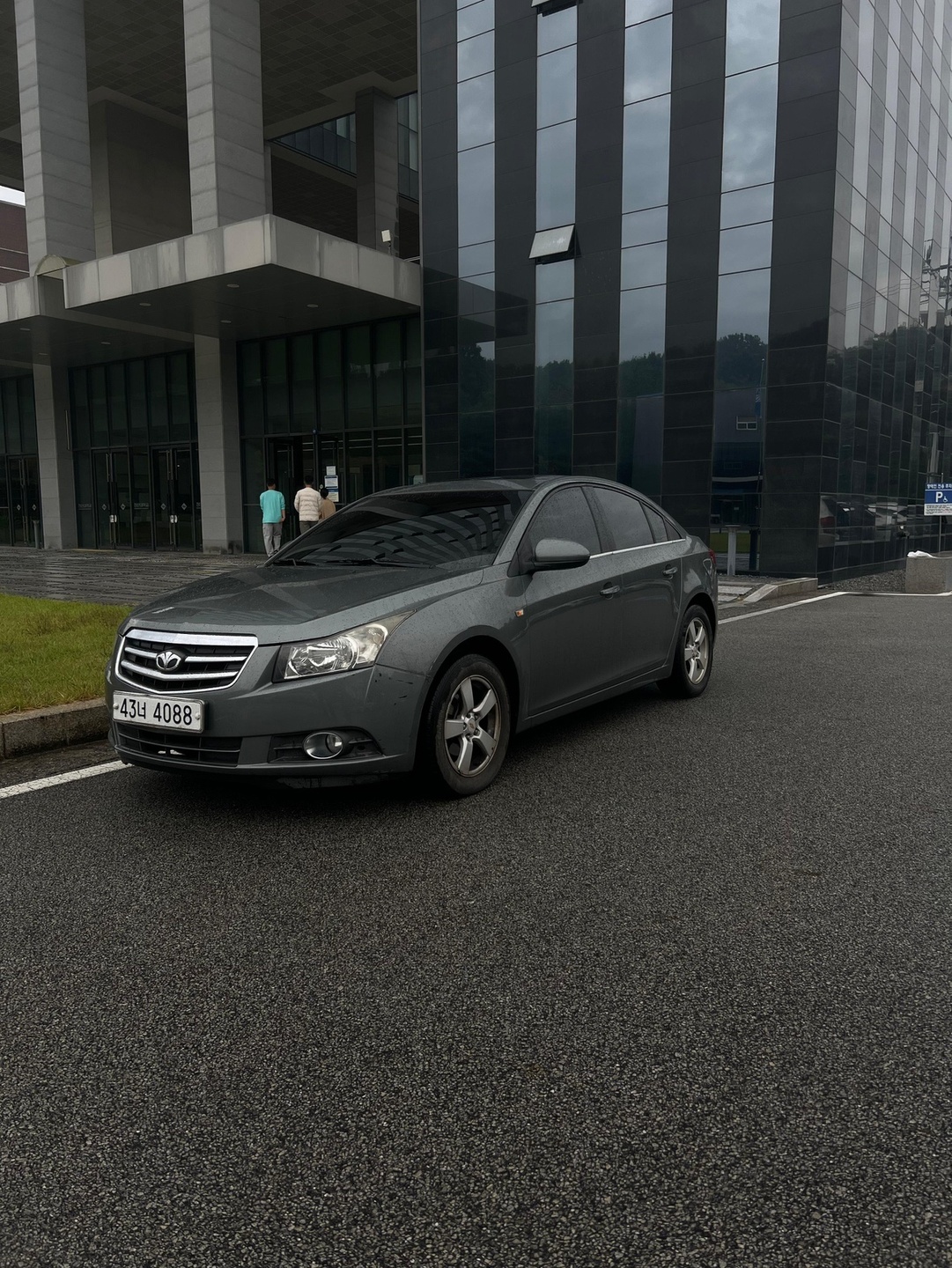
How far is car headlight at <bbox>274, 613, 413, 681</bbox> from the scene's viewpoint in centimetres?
420

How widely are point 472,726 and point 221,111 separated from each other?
19.7 metres

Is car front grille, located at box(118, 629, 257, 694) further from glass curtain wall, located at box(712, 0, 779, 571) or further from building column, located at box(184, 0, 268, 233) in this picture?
building column, located at box(184, 0, 268, 233)

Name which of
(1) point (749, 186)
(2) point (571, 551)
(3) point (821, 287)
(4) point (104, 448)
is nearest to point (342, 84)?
(4) point (104, 448)

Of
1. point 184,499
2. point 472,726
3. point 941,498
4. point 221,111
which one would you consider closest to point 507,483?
point 472,726

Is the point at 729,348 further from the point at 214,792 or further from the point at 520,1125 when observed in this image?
the point at 520,1125

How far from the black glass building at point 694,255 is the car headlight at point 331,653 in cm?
1539

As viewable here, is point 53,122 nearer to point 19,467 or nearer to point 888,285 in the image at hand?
point 19,467

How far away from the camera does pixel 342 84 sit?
2775cm

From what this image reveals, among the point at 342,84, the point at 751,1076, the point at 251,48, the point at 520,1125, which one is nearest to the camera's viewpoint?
the point at 520,1125

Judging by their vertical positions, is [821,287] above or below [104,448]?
above

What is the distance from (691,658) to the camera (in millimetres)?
7066

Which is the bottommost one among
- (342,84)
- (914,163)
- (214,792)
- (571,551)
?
(214,792)

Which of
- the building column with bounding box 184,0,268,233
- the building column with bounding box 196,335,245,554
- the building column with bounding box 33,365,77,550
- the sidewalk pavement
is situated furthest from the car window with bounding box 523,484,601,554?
the building column with bounding box 33,365,77,550

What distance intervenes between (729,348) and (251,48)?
39.7 feet
